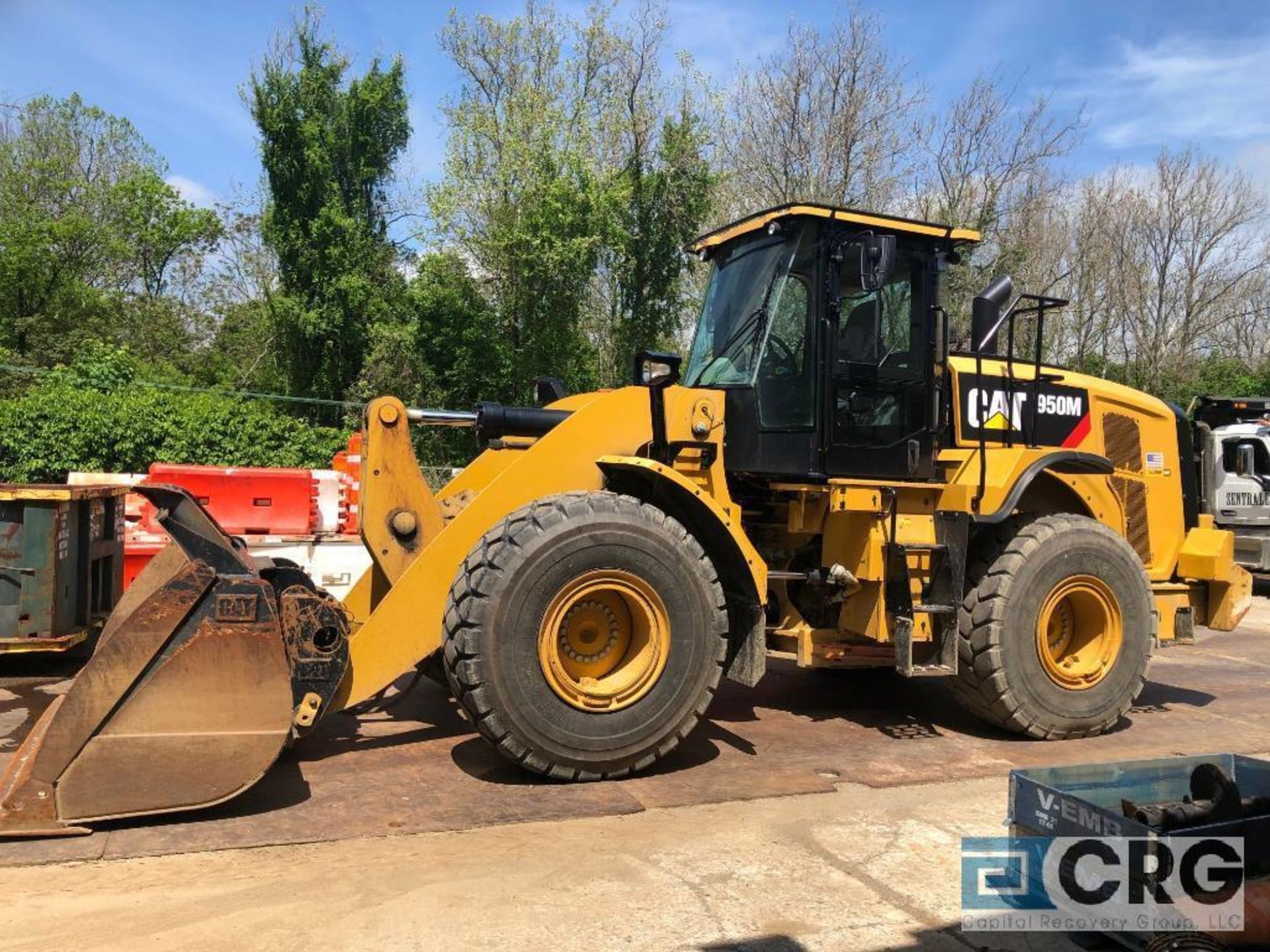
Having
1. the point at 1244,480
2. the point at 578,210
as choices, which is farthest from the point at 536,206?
the point at 1244,480

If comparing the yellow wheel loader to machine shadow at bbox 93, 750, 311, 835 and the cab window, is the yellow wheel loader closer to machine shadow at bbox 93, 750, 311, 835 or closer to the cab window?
the cab window

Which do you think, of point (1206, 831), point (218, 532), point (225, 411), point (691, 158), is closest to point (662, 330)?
point (691, 158)

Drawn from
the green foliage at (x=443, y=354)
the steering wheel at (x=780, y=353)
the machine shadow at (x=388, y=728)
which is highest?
the green foliage at (x=443, y=354)

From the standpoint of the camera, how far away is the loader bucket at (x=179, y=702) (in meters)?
4.06

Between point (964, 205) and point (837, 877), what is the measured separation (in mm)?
23951

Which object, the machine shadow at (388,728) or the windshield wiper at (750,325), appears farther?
the windshield wiper at (750,325)

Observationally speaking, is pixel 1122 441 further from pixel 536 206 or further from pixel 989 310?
pixel 536 206

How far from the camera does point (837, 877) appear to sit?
3.97 m

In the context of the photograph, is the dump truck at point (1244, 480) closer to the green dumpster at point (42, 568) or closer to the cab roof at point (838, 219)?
the cab roof at point (838, 219)

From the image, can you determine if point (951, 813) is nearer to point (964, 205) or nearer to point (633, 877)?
point (633, 877)

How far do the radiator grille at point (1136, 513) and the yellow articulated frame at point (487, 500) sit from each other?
3148 mm

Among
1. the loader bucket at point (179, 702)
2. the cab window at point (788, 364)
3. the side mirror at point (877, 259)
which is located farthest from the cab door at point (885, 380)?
the loader bucket at point (179, 702)

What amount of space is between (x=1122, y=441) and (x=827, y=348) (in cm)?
274

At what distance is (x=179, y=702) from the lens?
13.9ft
